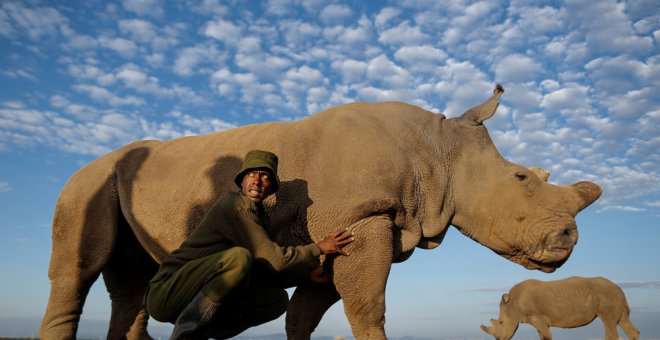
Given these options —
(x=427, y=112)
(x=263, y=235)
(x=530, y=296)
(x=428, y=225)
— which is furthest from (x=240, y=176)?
(x=530, y=296)

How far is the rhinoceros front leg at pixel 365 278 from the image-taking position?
4375 mm

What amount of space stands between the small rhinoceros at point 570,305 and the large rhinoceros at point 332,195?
9.77 metres

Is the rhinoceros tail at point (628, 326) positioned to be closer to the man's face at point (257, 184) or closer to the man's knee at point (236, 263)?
the man's face at point (257, 184)

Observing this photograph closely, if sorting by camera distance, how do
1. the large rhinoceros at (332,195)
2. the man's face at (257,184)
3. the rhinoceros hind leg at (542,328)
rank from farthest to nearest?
the rhinoceros hind leg at (542,328)
the large rhinoceros at (332,195)
the man's face at (257,184)

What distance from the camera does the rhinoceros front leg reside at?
14.4ft

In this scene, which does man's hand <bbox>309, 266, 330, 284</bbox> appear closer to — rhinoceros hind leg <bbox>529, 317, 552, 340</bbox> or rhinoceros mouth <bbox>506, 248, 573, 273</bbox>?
rhinoceros mouth <bbox>506, 248, 573, 273</bbox>

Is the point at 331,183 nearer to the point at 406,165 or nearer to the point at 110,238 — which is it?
the point at 406,165

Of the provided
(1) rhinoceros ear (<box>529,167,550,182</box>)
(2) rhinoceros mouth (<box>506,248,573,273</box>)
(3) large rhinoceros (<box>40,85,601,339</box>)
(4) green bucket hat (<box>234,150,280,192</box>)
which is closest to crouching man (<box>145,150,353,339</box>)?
(4) green bucket hat (<box>234,150,280,192</box>)

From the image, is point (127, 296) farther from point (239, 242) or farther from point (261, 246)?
point (261, 246)

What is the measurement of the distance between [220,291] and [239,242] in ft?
1.45

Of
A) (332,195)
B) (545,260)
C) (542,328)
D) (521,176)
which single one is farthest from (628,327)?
(332,195)

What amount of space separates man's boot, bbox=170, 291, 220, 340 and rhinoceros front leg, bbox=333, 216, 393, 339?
3.93 feet

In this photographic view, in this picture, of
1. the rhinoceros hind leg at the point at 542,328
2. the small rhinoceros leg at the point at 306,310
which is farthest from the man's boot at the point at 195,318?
the rhinoceros hind leg at the point at 542,328

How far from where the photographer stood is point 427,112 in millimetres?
5867
